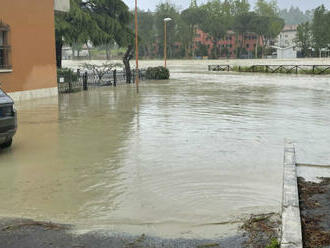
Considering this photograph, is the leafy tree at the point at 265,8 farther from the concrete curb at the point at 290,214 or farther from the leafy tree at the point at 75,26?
the concrete curb at the point at 290,214

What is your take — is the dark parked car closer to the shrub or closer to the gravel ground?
the gravel ground

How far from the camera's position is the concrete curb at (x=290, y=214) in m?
4.23

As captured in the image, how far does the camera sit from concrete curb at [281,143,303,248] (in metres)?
4.23

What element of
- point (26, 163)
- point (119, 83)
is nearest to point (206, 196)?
point (26, 163)

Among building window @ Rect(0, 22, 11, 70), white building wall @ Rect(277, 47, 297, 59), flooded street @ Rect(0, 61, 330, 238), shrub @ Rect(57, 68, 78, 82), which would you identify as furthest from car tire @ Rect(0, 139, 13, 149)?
white building wall @ Rect(277, 47, 297, 59)

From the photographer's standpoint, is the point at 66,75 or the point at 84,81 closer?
the point at 66,75

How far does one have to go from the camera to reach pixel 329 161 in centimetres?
842

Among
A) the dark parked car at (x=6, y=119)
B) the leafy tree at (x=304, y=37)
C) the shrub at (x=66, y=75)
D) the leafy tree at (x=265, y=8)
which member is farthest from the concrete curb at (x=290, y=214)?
the leafy tree at (x=265, y=8)

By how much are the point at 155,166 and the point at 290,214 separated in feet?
12.1

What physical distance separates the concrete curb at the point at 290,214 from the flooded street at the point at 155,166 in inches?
13.5

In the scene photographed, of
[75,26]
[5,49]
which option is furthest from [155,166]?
[75,26]

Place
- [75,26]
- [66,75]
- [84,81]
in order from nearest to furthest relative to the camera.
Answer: [66,75]
[84,81]
[75,26]

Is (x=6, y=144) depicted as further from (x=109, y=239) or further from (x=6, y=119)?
(x=109, y=239)

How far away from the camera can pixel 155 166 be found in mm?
8250
